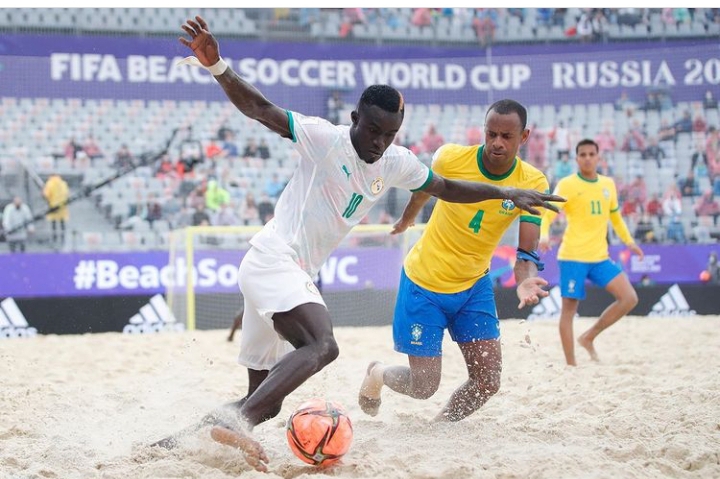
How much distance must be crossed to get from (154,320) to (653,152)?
10246 millimetres

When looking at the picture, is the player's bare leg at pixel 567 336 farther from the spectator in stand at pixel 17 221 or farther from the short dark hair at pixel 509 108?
the spectator in stand at pixel 17 221

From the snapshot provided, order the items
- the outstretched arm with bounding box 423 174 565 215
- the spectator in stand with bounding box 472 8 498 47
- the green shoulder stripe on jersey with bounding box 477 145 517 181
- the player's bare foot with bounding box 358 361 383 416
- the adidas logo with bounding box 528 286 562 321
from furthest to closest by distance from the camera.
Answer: the spectator in stand with bounding box 472 8 498 47 < the adidas logo with bounding box 528 286 562 321 < the player's bare foot with bounding box 358 361 383 416 < the green shoulder stripe on jersey with bounding box 477 145 517 181 < the outstretched arm with bounding box 423 174 565 215

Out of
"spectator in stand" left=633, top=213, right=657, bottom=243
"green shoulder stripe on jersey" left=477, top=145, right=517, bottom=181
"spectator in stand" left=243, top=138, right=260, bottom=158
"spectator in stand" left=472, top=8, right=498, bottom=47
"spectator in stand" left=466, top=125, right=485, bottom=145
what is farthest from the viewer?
"spectator in stand" left=472, top=8, right=498, bottom=47

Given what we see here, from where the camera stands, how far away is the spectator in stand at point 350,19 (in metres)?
16.5

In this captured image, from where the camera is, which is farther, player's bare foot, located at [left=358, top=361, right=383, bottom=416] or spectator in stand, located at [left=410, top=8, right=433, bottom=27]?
spectator in stand, located at [left=410, top=8, right=433, bottom=27]

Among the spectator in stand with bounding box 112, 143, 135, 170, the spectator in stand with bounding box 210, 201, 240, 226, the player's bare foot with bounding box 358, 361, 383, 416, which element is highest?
the spectator in stand with bounding box 112, 143, 135, 170

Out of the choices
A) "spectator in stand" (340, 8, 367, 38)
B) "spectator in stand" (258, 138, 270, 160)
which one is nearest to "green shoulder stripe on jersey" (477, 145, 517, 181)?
"spectator in stand" (258, 138, 270, 160)

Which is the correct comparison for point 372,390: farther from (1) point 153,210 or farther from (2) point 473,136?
(2) point 473,136

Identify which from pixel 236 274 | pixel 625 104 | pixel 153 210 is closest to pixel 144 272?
pixel 236 274

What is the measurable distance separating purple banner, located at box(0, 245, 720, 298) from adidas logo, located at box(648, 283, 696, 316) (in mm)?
4625

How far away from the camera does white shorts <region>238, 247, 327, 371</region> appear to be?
3.87m

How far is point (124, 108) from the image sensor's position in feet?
50.6

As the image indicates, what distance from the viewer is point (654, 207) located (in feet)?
50.3

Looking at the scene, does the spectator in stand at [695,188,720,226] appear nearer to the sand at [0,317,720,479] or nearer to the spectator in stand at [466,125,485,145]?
the spectator in stand at [466,125,485,145]
